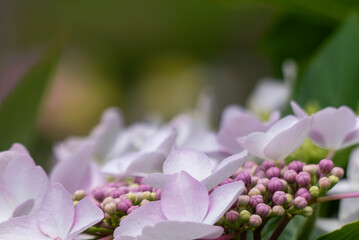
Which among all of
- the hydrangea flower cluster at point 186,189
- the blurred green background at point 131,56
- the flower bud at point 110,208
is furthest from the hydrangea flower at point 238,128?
the blurred green background at point 131,56

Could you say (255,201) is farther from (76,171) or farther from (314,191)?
(76,171)

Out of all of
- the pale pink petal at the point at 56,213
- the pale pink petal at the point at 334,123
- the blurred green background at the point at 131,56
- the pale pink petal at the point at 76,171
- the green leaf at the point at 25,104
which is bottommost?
the blurred green background at the point at 131,56

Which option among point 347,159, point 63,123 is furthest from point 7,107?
point 63,123

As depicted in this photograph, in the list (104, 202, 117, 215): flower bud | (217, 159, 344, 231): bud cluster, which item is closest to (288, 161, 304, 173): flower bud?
(217, 159, 344, 231): bud cluster

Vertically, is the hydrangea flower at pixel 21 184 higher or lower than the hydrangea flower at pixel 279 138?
lower

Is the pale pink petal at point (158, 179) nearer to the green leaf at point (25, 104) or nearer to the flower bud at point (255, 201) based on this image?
the flower bud at point (255, 201)

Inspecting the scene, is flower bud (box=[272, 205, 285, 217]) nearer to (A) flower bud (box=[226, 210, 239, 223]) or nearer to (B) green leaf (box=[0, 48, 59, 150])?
(A) flower bud (box=[226, 210, 239, 223])

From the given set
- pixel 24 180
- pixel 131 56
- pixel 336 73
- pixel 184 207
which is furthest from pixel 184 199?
pixel 131 56
